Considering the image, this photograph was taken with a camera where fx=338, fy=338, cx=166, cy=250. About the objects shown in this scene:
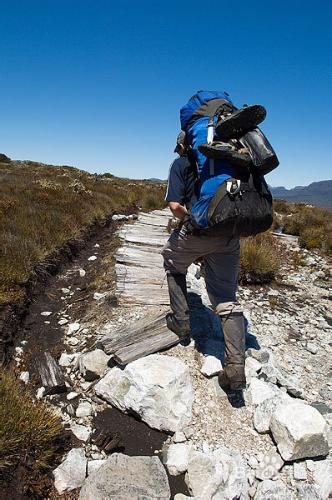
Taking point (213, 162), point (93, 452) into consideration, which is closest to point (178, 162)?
point (213, 162)

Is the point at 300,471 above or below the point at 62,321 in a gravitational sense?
below

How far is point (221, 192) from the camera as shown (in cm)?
278

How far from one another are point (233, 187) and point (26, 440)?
8.38ft

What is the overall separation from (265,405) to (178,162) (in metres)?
2.46

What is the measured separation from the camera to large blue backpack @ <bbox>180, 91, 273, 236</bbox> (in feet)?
9.05

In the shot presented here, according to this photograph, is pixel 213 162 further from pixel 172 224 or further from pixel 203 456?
pixel 172 224

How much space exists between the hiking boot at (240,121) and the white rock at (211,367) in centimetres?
232

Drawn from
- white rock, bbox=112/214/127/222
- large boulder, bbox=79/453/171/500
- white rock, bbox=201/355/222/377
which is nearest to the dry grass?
white rock, bbox=201/355/222/377

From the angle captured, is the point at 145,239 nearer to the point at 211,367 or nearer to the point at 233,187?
the point at 211,367

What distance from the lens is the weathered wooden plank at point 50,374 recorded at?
3.61m

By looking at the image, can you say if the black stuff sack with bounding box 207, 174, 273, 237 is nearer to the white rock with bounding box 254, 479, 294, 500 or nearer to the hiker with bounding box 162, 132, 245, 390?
the hiker with bounding box 162, 132, 245, 390

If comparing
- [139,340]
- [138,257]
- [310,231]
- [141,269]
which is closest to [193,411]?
[139,340]

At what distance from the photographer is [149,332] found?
4051 mm

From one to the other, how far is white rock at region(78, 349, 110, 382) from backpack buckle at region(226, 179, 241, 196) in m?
2.38
